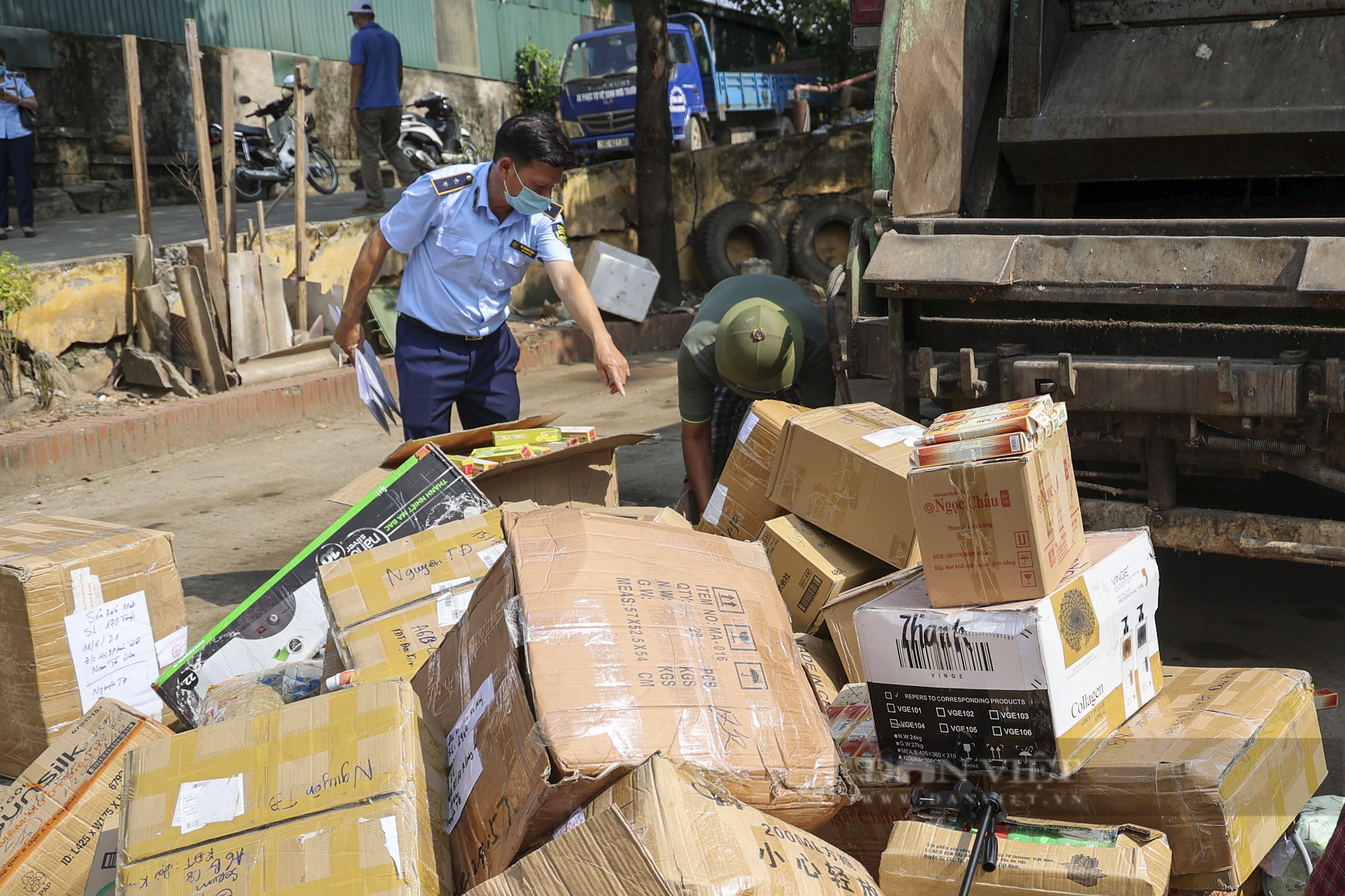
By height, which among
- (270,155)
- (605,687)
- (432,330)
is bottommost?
(605,687)

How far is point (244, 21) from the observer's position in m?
12.5

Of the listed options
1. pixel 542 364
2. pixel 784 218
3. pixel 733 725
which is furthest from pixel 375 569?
pixel 784 218

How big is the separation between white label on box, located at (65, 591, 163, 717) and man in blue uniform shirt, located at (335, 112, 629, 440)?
1060 mm

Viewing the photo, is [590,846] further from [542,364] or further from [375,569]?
[542,364]

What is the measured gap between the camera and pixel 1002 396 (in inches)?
117

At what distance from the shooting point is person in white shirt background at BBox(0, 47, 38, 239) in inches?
325

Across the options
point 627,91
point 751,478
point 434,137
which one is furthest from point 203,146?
point 627,91

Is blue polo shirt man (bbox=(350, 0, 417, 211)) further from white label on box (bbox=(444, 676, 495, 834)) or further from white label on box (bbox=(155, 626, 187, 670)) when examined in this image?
white label on box (bbox=(444, 676, 495, 834))

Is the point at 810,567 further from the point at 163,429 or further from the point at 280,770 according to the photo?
the point at 163,429

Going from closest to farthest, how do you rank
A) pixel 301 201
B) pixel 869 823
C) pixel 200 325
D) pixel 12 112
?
pixel 869 823 < pixel 200 325 < pixel 301 201 < pixel 12 112

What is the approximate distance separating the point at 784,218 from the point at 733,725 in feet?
29.4

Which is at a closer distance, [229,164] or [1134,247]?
[1134,247]

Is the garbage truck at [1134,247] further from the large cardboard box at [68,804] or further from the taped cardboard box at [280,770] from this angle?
the large cardboard box at [68,804]

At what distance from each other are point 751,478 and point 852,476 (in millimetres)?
457
